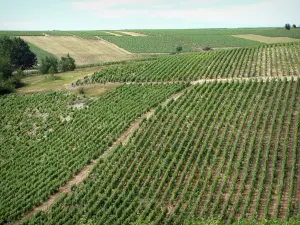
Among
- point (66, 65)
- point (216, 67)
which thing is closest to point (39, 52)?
point (66, 65)

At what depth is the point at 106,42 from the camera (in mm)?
109125

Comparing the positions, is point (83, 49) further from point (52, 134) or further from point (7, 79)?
point (52, 134)

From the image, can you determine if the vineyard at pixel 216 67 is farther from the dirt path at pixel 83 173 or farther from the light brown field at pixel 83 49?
the light brown field at pixel 83 49

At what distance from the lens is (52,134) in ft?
121

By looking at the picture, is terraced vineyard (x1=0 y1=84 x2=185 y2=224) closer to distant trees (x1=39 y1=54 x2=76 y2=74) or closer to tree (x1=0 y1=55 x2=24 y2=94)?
tree (x1=0 y1=55 x2=24 y2=94)

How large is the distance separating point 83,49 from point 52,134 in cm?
6155

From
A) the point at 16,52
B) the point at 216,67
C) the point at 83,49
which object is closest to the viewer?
the point at 216,67

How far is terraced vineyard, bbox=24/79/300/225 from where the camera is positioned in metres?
22.6

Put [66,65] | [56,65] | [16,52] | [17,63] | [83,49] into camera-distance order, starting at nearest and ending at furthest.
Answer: [66,65], [56,65], [16,52], [17,63], [83,49]

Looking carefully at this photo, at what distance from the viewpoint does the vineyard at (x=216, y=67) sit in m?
46.5

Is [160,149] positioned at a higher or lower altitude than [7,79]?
lower

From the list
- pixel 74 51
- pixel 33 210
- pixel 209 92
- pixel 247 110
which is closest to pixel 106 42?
pixel 74 51

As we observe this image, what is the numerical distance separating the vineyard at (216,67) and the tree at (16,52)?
2798cm

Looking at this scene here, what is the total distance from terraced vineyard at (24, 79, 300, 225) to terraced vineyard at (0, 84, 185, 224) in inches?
103
